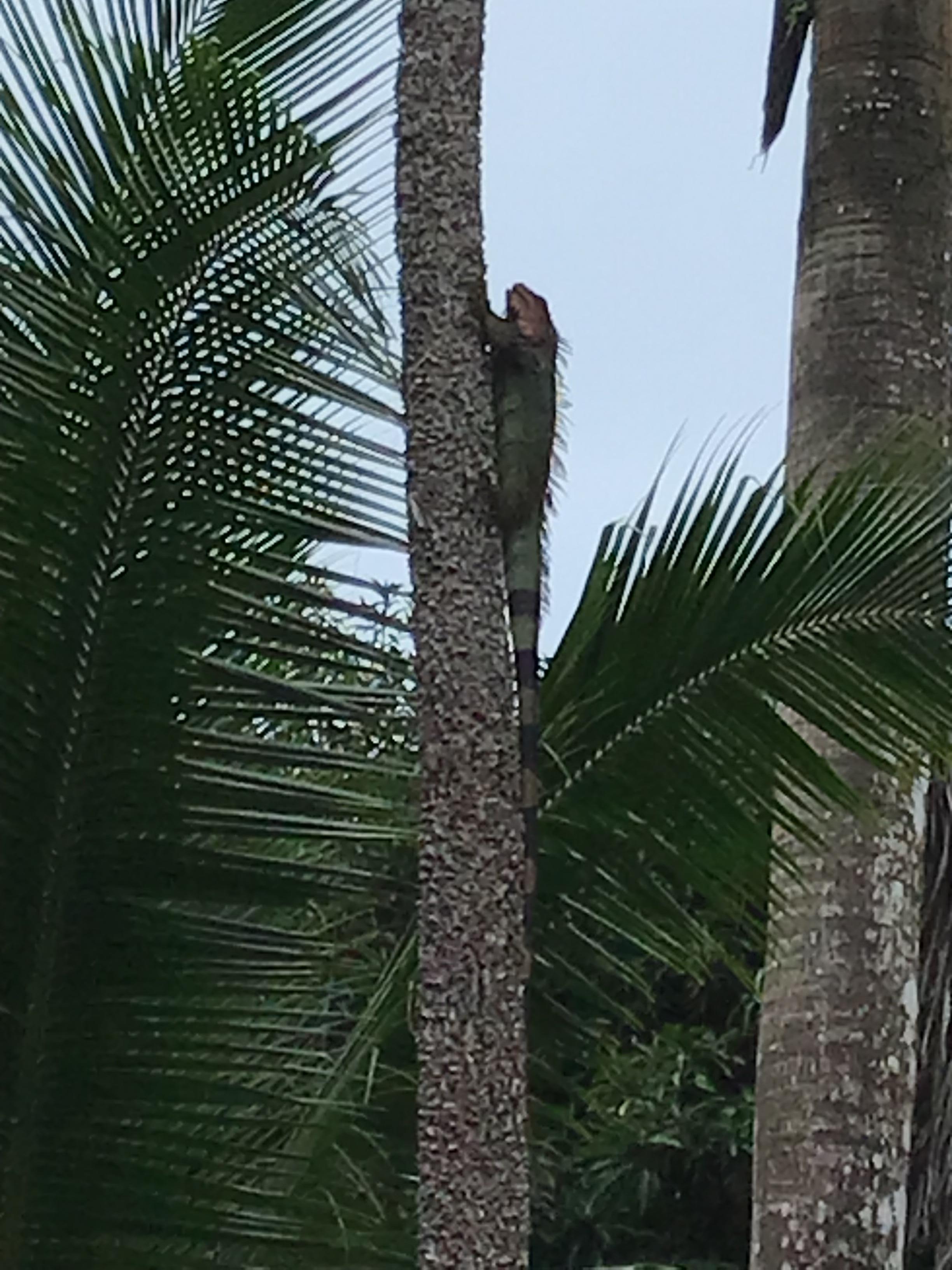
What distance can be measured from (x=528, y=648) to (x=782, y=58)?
8.82 ft

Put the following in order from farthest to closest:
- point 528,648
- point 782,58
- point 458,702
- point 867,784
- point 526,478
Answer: point 782,58 < point 867,784 < point 528,648 < point 526,478 < point 458,702

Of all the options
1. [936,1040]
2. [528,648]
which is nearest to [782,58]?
[936,1040]

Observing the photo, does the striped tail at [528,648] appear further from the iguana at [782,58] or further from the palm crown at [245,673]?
the iguana at [782,58]

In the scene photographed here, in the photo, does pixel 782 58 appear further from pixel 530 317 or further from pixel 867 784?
pixel 530 317

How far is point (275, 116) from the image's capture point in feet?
8.91

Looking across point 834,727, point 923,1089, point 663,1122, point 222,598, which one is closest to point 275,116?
point 222,598

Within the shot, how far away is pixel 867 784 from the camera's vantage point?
3.66 meters

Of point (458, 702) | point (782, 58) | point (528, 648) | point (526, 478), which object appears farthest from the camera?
point (782, 58)

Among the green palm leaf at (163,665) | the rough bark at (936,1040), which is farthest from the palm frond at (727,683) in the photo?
the rough bark at (936,1040)

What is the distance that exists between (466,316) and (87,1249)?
139 cm

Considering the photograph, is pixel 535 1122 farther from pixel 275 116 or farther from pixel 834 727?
pixel 275 116

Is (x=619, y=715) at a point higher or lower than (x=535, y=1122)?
higher

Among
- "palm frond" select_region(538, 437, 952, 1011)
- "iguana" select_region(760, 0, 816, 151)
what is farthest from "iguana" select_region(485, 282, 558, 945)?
"iguana" select_region(760, 0, 816, 151)

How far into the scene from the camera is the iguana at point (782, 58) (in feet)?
15.3
